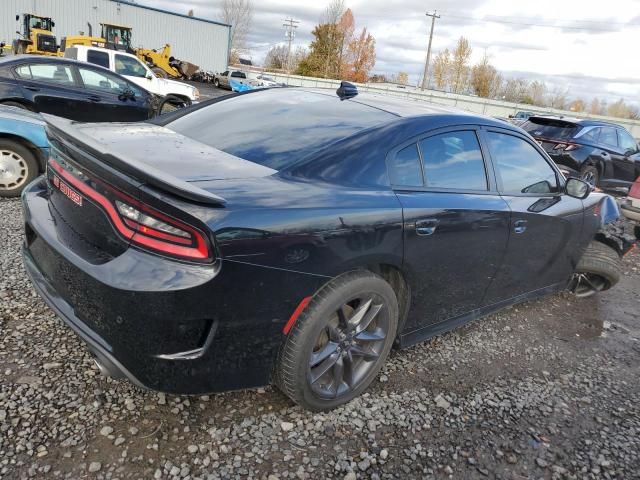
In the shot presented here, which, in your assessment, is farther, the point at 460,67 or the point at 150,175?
the point at 460,67

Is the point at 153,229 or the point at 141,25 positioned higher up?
the point at 141,25

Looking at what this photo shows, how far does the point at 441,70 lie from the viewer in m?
72.7

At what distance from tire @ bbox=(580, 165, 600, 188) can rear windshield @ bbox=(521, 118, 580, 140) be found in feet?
2.29

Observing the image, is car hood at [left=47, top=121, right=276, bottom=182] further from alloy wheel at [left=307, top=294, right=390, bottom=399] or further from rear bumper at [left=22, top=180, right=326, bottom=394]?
alloy wheel at [left=307, top=294, right=390, bottom=399]

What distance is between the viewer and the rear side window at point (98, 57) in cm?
1455

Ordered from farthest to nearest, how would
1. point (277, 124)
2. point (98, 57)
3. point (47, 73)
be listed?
point (98, 57) → point (47, 73) → point (277, 124)

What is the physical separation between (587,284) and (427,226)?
2.84m

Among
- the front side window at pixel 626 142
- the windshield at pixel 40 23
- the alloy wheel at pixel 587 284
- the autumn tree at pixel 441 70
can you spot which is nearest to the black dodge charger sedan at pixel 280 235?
the alloy wheel at pixel 587 284

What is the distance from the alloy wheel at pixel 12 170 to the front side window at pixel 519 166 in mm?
4554

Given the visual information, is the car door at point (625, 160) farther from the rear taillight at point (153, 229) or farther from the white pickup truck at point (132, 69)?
the white pickup truck at point (132, 69)

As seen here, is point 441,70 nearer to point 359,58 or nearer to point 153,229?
point 359,58

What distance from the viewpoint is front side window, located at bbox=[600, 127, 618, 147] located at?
9.82 meters

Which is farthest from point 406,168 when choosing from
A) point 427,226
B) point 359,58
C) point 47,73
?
point 359,58

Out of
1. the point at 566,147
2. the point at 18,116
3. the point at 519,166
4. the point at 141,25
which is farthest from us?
the point at 141,25
